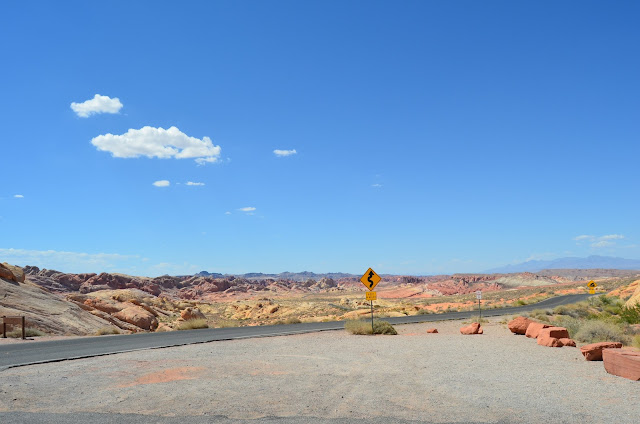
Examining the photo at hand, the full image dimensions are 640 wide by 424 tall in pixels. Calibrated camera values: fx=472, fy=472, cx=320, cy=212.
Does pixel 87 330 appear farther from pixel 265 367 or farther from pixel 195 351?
pixel 265 367

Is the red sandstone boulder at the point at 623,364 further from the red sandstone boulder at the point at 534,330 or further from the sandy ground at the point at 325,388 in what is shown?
the red sandstone boulder at the point at 534,330

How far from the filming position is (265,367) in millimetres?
13422

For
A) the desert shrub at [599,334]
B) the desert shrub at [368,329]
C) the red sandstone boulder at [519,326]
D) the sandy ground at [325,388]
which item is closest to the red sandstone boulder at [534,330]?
the red sandstone boulder at [519,326]

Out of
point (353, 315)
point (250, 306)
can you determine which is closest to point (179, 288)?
point (250, 306)

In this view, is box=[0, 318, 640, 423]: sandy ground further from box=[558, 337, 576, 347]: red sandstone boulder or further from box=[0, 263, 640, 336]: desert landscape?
box=[0, 263, 640, 336]: desert landscape

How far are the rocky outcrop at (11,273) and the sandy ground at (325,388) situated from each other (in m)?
21.7

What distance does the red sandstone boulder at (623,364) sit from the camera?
10.8 meters

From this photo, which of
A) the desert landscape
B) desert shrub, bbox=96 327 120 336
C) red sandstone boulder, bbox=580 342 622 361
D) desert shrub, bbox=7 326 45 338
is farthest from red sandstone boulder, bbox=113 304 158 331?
red sandstone boulder, bbox=580 342 622 361

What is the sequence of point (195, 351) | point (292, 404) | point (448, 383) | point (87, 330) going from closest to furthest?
point (292, 404), point (448, 383), point (195, 351), point (87, 330)

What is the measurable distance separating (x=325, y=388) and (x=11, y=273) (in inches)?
1250

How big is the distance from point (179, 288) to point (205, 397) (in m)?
131

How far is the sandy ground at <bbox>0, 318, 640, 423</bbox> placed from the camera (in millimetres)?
8172

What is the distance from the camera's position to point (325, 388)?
1030 cm

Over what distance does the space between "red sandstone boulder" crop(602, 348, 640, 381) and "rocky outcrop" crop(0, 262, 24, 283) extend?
35401 mm
